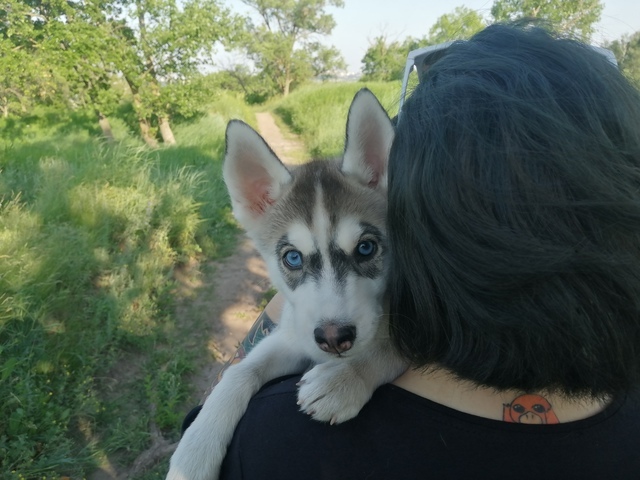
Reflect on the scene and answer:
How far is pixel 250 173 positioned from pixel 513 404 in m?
1.58

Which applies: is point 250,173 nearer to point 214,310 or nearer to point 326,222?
point 326,222

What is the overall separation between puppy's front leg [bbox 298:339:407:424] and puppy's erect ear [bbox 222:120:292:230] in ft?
3.28

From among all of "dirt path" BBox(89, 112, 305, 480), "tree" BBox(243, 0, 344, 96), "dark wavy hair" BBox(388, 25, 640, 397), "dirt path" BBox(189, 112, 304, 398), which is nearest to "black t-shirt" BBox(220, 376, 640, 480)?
"dark wavy hair" BBox(388, 25, 640, 397)

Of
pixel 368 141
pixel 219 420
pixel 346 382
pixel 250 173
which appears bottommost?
pixel 219 420

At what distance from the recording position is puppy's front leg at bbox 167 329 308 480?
1513mm

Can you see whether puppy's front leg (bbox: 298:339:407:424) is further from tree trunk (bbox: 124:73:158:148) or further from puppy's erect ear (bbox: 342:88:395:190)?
tree trunk (bbox: 124:73:158:148)

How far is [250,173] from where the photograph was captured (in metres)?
2.21

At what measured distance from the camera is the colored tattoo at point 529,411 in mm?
1052

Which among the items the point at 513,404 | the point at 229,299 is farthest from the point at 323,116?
the point at 513,404

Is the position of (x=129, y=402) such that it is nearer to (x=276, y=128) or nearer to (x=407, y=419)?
(x=407, y=419)

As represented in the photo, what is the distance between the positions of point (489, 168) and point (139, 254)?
491 cm

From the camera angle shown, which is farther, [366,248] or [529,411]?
[366,248]

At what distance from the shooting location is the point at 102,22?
12633 mm

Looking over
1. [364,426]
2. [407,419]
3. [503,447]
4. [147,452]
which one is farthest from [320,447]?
[147,452]
